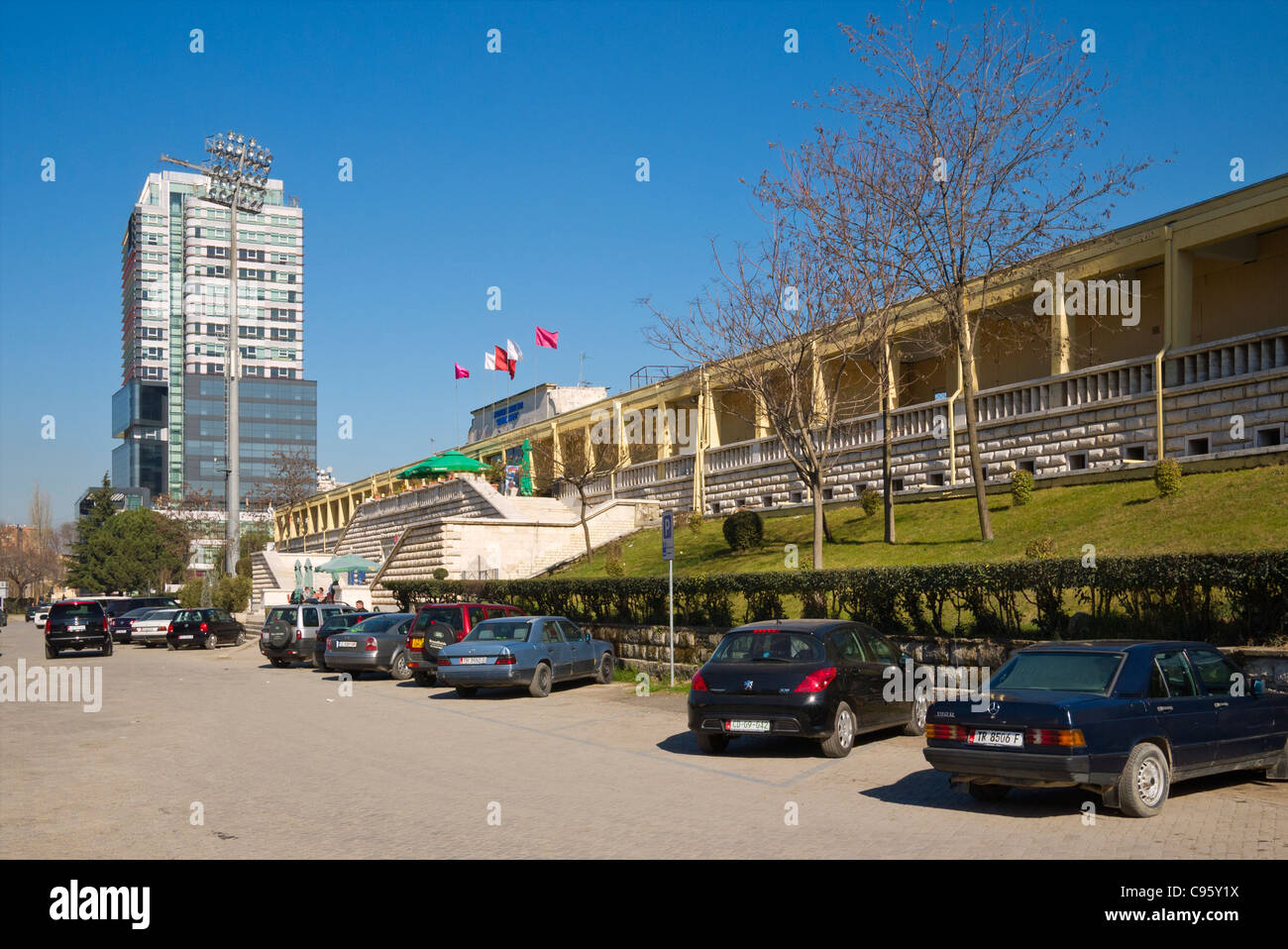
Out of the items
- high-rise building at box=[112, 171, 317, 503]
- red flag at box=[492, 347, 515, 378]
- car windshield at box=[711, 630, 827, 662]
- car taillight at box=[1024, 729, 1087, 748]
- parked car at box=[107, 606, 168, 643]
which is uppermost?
high-rise building at box=[112, 171, 317, 503]

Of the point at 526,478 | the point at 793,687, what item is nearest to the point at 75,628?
the point at 526,478

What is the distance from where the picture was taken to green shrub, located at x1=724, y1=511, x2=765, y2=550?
30.7m

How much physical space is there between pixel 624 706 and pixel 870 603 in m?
4.41

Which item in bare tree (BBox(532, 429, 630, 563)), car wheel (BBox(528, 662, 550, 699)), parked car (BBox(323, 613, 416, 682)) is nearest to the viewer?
car wheel (BBox(528, 662, 550, 699))

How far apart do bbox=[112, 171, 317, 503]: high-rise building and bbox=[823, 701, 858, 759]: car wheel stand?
529ft

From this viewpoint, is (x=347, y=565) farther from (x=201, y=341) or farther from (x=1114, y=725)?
(x=201, y=341)

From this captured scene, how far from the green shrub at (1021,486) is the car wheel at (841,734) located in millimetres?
14151

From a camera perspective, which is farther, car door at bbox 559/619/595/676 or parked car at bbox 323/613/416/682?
parked car at bbox 323/613/416/682

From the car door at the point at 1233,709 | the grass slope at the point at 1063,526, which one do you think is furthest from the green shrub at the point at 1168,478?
the car door at the point at 1233,709

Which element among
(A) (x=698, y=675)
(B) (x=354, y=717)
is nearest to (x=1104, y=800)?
(A) (x=698, y=675)

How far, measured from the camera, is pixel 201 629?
4028 centimetres


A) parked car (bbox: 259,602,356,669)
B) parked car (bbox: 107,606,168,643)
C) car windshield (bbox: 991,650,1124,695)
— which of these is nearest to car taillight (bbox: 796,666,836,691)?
car windshield (bbox: 991,650,1124,695)

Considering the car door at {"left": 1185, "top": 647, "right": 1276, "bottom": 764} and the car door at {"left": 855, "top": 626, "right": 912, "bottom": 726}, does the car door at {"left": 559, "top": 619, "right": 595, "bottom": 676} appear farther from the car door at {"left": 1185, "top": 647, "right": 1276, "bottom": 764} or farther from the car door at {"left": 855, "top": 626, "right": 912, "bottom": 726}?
the car door at {"left": 1185, "top": 647, "right": 1276, "bottom": 764}

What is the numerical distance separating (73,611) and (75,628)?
2.41 ft
